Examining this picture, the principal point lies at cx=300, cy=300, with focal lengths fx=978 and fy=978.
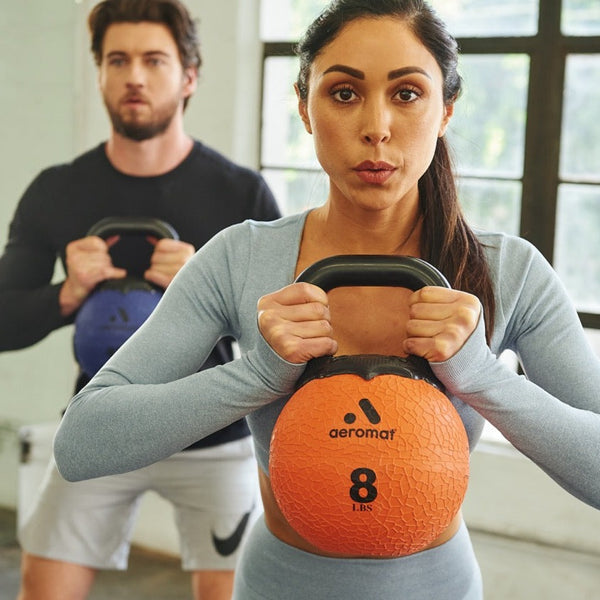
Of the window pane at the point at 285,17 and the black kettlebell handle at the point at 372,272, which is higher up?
the window pane at the point at 285,17

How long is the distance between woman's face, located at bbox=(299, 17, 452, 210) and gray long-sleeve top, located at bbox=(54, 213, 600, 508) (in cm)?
17

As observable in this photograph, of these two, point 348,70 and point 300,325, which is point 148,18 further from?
point 300,325

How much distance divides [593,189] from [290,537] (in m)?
2.08

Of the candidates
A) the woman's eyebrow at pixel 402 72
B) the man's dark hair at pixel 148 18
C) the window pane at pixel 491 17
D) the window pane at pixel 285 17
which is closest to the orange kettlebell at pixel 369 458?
the woman's eyebrow at pixel 402 72

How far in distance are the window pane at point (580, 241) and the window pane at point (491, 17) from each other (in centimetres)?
52

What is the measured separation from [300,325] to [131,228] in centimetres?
87

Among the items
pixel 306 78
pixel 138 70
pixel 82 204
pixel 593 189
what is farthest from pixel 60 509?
pixel 593 189

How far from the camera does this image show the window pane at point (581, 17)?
2.93 metres

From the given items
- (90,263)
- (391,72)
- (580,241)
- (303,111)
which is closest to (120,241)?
(90,263)

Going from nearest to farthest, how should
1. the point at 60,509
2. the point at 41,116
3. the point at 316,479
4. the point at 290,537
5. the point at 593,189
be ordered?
the point at 316,479
the point at 290,537
the point at 60,509
the point at 593,189
the point at 41,116

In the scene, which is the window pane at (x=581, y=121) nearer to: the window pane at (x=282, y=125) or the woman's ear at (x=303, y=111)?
the window pane at (x=282, y=125)

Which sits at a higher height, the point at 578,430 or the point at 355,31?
the point at 355,31

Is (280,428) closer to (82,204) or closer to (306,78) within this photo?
(306,78)

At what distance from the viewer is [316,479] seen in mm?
1020
